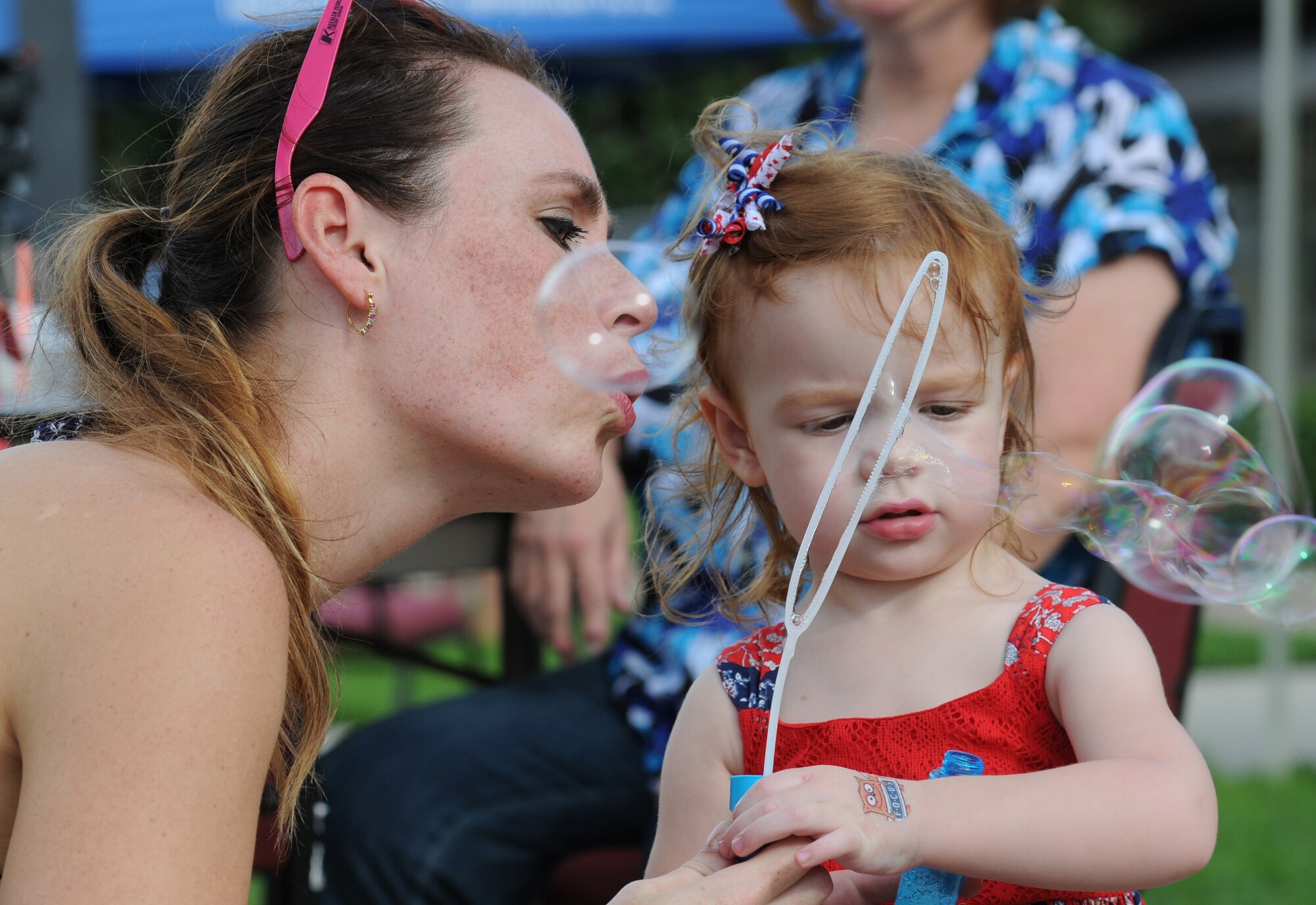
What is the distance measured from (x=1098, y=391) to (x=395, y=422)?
101cm

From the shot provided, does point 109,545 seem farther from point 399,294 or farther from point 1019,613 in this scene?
point 1019,613

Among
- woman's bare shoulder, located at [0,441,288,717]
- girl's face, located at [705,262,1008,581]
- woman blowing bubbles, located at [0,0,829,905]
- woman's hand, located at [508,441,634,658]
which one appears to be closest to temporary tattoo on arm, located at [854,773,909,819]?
woman blowing bubbles, located at [0,0,829,905]

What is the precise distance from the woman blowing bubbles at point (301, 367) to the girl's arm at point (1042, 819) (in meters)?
0.12

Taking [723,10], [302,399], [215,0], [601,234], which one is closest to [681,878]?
[302,399]

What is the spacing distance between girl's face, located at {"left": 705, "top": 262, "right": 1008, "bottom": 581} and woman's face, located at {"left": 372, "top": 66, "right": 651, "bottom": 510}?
18 centimetres

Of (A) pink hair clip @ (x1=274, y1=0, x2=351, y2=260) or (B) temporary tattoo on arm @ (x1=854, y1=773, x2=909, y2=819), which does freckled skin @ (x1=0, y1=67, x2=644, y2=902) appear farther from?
(B) temporary tattoo on arm @ (x1=854, y1=773, x2=909, y2=819)

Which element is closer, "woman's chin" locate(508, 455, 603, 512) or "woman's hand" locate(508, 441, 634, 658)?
"woman's chin" locate(508, 455, 603, 512)

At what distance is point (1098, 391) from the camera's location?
6.47ft

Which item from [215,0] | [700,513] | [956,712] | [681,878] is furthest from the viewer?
[215,0]

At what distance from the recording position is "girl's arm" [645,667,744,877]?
4.73ft

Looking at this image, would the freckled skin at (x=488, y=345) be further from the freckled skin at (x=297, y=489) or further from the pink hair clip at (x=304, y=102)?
the pink hair clip at (x=304, y=102)

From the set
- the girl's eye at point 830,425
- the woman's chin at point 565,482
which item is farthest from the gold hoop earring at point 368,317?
the girl's eye at point 830,425

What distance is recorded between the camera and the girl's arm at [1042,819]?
112 centimetres

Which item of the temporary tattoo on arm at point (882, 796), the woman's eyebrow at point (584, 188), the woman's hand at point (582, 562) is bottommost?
the woman's hand at point (582, 562)
